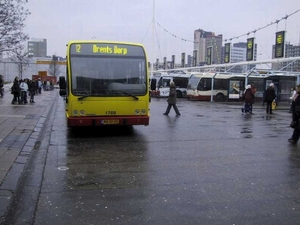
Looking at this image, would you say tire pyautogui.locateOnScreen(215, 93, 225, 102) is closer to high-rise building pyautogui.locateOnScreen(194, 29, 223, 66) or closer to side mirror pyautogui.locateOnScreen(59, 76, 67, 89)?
high-rise building pyautogui.locateOnScreen(194, 29, 223, 66)

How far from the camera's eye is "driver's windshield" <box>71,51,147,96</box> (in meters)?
10.3

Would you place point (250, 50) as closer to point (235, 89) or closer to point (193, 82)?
point (235, 89)

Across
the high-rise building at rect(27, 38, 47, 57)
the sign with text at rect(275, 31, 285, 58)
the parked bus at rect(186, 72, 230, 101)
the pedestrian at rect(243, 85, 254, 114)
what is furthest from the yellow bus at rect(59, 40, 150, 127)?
the high-rise building at rect(27, 38, 47, 57)

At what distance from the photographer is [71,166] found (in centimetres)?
712

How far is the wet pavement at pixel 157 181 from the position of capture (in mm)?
4570

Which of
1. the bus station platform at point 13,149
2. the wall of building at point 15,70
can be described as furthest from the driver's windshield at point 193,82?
the wall of building at point 15,70

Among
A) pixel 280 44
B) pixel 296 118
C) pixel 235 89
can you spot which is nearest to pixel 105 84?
pixel 296 118

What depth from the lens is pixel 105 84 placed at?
10.4 m

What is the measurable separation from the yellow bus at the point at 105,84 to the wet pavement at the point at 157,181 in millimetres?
704

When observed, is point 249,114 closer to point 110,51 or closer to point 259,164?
point 110,51

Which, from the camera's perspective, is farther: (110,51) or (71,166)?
(110,51)

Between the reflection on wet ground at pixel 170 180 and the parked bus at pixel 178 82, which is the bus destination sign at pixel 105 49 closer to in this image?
the reflection on wet ground at pixel 170 180

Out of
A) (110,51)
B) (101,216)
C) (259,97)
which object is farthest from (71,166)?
(259,97)

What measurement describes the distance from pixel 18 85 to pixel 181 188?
19.1 metres
